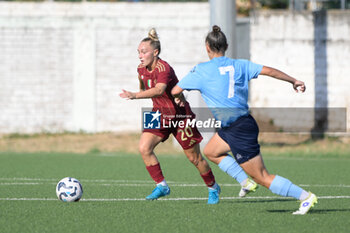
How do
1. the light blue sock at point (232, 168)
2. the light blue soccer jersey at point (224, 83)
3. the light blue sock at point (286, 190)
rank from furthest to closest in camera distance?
1. the light blue sock at point (232, 168)
2. the light blue soccer jersey at point (224, 83)
3. the light blue sock at point (286, 190)

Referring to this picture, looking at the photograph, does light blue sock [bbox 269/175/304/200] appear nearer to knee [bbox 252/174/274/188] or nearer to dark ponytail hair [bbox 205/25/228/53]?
knee [bbox 252/174/274/188]

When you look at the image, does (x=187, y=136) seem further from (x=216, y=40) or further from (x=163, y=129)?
(x=216, y=40)

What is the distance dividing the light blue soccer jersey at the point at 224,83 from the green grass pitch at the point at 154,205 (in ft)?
3.58

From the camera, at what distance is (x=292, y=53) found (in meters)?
20.2

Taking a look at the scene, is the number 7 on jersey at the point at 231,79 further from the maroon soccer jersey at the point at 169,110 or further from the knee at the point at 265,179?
the maroon soccer jersey at the point at 169,110

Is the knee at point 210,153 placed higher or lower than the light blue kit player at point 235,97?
lower

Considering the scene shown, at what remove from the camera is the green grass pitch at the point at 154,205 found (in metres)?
6.10

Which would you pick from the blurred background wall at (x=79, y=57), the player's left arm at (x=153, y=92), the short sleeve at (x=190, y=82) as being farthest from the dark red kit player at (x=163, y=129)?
the blurred background wall at (x=79, y=57)

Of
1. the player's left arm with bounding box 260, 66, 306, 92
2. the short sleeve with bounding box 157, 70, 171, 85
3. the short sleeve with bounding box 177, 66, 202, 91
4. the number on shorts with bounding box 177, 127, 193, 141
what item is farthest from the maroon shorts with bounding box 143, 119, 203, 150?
the player's left arm with bounding box 260, 66, 306, 92

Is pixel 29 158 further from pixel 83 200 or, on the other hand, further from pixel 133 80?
pixel 83 200

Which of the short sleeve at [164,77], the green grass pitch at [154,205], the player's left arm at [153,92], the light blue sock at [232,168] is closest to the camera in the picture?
the green grass pitch at [154,205]

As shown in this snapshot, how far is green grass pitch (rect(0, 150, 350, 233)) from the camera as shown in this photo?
610cm

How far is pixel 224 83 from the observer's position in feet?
22.1

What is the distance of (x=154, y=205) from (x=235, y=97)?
5.49ft
